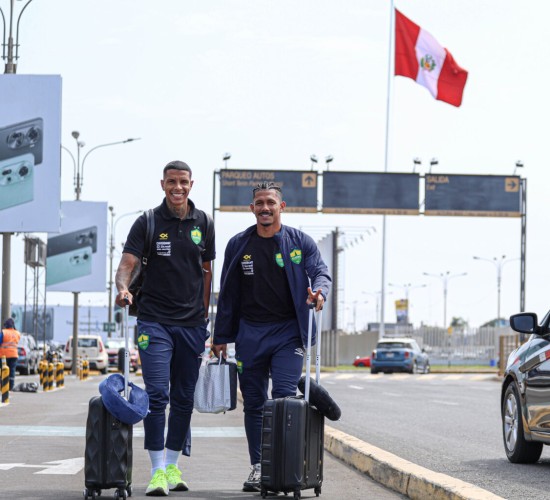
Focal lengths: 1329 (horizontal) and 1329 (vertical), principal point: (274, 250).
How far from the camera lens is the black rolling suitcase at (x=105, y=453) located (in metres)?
7.62

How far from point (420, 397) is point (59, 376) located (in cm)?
969

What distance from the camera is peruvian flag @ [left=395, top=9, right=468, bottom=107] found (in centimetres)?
4953

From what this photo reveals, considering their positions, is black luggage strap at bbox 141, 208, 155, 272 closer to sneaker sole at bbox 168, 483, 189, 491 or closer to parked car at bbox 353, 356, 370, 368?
sneaker sole at bbox 168, 483, 189, 491

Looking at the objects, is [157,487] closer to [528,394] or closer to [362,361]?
[528,394]

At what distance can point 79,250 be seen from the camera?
52312 mm

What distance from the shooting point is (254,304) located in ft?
27.7

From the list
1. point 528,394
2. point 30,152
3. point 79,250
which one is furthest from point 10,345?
point 79,250

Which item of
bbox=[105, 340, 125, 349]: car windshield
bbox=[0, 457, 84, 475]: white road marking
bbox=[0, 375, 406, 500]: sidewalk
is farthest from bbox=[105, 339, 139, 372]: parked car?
bbox=[0, 457, 84, 475]: white road marking

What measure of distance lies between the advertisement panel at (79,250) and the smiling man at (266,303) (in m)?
43.0

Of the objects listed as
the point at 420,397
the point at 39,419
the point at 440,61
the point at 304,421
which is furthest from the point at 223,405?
the point at 440,61

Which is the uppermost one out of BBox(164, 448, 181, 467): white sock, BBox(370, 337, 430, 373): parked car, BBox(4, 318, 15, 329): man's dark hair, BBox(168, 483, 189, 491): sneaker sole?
BBox(4, 318, 15, 329): man's dark hair

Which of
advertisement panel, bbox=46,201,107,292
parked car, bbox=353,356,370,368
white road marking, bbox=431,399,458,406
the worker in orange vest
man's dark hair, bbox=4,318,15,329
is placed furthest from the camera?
parked car, bbox=353,356,370,368

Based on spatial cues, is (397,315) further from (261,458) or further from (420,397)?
(261,458)

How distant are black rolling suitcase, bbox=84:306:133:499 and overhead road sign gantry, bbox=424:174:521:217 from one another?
43.1m
